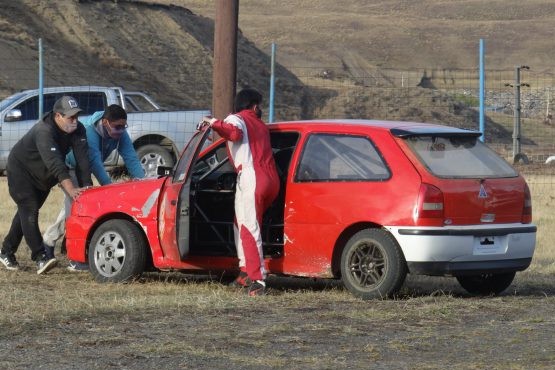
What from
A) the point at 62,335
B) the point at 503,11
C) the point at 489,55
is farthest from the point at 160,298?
the point at 503,11

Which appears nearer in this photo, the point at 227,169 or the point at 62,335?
the point at 62,335

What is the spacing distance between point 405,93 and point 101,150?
33217 millimetres

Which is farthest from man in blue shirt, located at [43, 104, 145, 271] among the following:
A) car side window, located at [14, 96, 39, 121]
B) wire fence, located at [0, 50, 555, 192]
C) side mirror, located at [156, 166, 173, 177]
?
wire fence, located at [0, 50, 555, 192]

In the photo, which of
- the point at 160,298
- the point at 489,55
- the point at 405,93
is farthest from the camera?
the point at 489,55

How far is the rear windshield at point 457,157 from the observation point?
32.7 feet

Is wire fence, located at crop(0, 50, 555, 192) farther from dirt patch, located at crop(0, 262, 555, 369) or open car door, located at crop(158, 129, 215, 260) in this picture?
dirt patch, located at crop(0, 262, 555, 369)

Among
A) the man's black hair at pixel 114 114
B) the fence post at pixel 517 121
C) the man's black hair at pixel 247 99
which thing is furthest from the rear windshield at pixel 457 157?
the fence post at pixel 517 121

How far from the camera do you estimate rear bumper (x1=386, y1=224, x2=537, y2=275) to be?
380 inches

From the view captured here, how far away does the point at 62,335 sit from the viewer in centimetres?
819

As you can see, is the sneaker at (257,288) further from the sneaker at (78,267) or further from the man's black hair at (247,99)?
the sneaker at (78,267)

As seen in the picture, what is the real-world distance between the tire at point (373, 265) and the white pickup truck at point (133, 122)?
11294mm

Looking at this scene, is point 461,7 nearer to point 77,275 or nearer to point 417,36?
point 417,36

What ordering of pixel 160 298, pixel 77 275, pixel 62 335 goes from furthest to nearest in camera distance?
1. pixel 77 275
2. pixel 160 298
3. pixel 62 335

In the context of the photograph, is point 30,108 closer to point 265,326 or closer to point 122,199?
point 122,199
